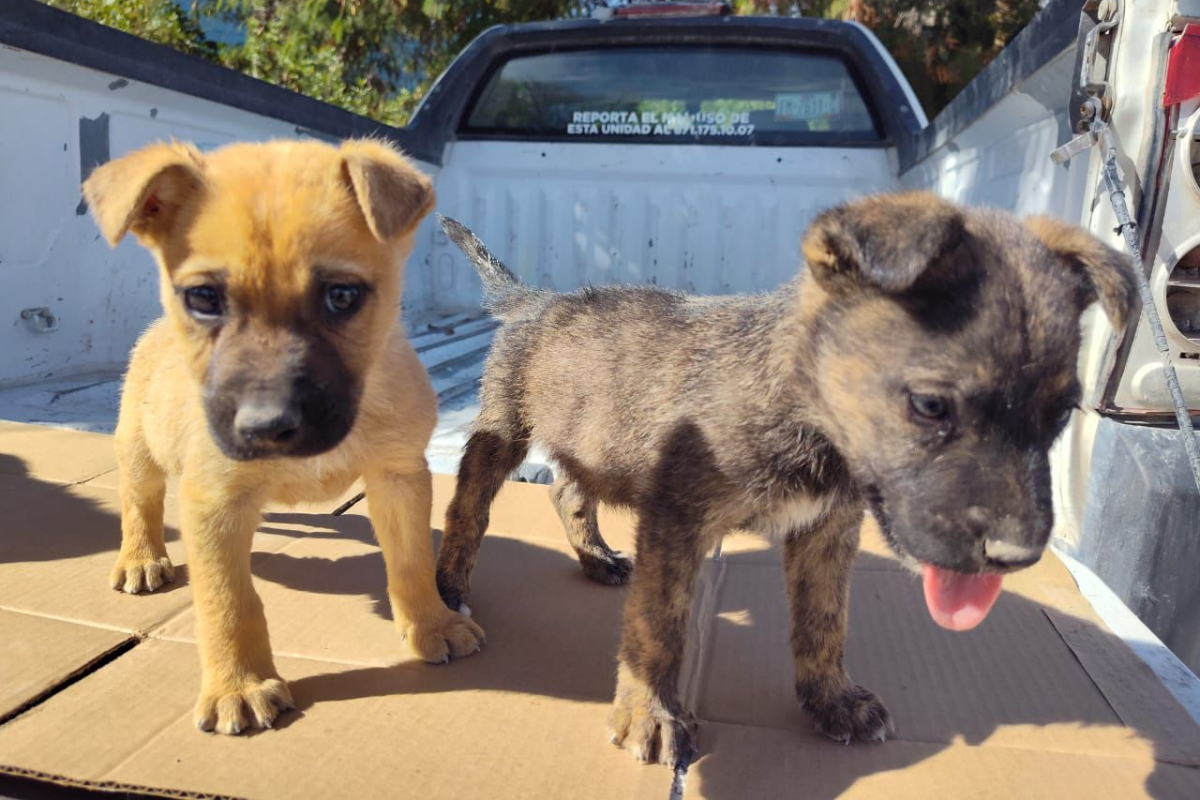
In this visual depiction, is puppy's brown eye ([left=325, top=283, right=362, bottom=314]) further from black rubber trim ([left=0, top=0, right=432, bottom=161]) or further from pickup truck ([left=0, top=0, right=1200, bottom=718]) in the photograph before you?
black rubber trim ([left=0, top=0, right=432, bottom=161])

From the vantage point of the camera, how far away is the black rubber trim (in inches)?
156

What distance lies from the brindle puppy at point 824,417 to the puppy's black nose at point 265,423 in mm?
984

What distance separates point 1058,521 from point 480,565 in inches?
90.1

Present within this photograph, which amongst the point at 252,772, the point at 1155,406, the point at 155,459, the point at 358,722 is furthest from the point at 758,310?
the point at 155,459

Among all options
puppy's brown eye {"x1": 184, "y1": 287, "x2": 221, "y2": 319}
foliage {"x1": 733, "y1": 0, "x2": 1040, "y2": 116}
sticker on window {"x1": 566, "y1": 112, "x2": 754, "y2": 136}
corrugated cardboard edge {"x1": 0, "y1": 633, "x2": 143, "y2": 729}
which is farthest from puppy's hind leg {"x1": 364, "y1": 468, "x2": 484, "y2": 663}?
foliage {"x1": 733, "y1": 0, "x2": 1040, "y2": 116}

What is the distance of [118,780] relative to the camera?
224 cm

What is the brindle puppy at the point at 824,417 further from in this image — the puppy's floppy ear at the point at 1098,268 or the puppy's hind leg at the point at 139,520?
the puppy's hind leg at the point at 139,520

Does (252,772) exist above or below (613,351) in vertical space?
below

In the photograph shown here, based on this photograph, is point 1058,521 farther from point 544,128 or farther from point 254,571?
point 544,128

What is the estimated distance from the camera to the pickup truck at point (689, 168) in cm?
301

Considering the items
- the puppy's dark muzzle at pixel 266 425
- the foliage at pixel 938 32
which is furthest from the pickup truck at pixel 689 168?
the foliage at pixel 938 32

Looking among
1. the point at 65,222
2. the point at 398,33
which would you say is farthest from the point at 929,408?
the point at 398,33

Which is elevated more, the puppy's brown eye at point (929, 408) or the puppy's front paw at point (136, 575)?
the puppy's brown eye at point (929, 408)

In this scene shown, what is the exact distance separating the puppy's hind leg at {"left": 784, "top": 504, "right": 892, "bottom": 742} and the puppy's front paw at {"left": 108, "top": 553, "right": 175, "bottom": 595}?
2.23 meters
